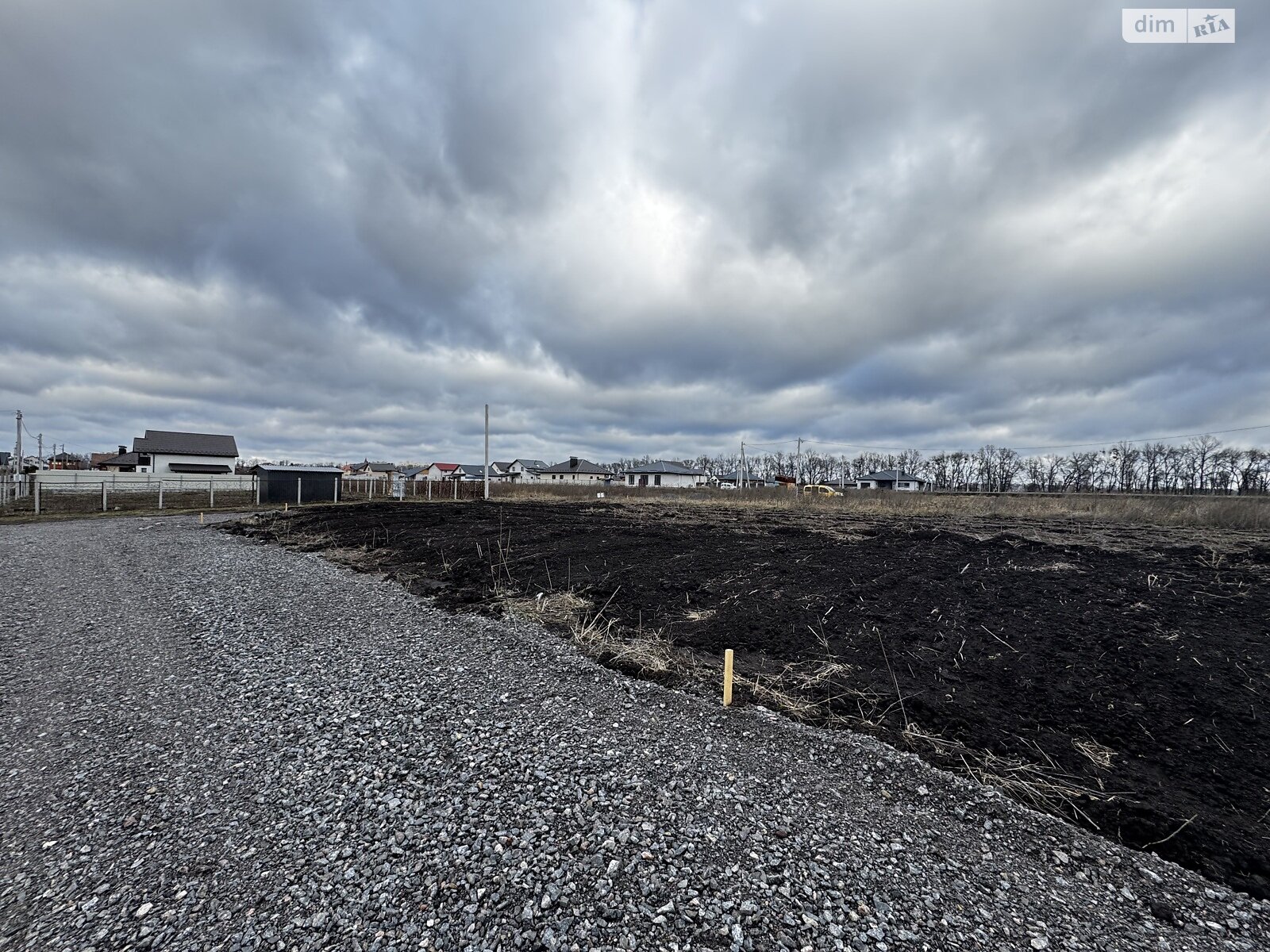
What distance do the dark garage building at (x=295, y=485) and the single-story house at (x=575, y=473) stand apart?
53387mm

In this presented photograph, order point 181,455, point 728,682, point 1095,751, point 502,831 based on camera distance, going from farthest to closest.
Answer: point 181,455, point 728,682, point 1095,751, point 502,831

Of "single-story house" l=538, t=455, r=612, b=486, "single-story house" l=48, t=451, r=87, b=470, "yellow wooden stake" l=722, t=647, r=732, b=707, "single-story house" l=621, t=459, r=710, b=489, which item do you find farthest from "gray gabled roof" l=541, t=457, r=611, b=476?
"yellow wooden stake" l=722, t=647, r=732, b=707

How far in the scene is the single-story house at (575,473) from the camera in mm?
88312

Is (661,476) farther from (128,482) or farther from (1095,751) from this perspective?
(1095,751)

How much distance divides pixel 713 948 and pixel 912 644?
→ 5.38 metres

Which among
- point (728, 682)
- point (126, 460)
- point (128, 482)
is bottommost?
point (728, 682)

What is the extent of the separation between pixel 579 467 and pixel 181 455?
55.6m

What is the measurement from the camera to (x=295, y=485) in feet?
104

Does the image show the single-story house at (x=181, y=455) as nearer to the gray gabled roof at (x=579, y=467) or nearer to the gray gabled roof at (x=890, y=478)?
the gray gabled roof at (x=579, y=467)

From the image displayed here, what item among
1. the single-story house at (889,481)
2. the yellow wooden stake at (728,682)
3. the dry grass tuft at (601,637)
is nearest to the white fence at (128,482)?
the dry grass tuft at (601,637)

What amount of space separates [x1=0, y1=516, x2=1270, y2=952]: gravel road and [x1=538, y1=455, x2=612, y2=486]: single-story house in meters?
80.0

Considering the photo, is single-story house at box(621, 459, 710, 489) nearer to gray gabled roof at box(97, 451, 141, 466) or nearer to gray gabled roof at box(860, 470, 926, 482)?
gray gabled roof at box(860, 470, 926, 482)

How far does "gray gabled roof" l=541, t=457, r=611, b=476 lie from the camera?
9050cm

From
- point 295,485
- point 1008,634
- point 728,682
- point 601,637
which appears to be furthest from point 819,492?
point 728,682
